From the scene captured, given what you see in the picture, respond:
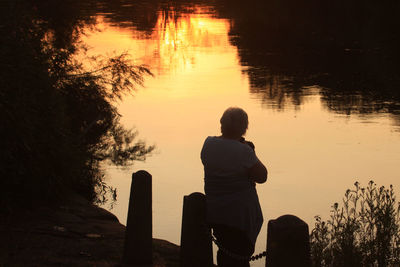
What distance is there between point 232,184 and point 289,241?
1571 millimetres

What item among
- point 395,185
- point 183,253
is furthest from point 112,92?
point 183,253

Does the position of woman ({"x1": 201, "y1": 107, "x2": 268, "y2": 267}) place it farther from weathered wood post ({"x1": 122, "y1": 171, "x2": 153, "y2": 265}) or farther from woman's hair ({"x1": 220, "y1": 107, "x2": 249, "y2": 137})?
weathered wood post ({"x1": 122, "y1": 171, "x2": 153, "y2": 265})

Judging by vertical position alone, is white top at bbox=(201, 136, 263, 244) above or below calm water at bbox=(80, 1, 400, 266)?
above

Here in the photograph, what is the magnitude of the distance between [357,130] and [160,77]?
11.6 m

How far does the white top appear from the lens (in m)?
6.50

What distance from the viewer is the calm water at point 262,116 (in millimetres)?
18719

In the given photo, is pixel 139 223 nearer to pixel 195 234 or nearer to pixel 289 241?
pixel 195 234

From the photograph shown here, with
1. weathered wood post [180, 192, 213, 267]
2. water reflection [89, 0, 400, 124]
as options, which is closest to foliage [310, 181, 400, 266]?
weathered wood post [180, 192, 213, 267]

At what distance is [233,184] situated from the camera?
6570mm

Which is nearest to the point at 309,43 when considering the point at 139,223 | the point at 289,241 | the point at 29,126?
the point at 29,126

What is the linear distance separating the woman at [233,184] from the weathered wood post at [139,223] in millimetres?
1376

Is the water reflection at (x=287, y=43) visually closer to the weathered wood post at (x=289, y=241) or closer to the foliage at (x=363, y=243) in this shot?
the foliage at (x=363, y=243)

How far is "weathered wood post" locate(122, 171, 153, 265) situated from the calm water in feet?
22.4

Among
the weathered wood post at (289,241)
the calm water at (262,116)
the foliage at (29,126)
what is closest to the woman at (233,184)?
the weathered wood post at (289,241)
